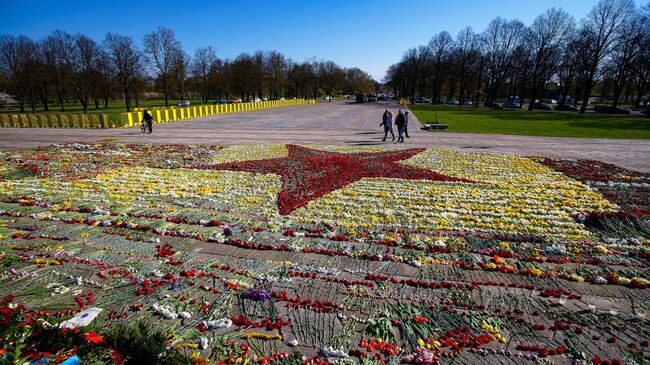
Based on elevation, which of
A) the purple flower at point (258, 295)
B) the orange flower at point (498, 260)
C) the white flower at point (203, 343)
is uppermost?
the orange flower at point (498, 260)

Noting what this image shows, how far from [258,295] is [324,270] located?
4.12ft

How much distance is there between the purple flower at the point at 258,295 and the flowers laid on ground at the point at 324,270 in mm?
30

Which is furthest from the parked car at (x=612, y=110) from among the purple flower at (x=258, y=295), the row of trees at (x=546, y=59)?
the purple flower at (x=258, y=295)

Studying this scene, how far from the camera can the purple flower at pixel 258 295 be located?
4899 millimetres

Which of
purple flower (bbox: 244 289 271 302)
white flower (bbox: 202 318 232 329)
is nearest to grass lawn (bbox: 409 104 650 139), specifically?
purple flower (bbox: 244 289 271 302)

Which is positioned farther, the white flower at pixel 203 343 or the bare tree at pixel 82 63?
the bare tree at pixel 82 63

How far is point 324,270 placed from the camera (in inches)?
226

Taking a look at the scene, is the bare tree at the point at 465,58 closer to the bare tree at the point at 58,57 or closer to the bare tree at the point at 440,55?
the bare tree at the point at 440,55

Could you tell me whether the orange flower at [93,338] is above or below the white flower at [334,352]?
above

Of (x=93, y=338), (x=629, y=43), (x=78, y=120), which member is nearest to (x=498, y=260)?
(x=93, y=338)

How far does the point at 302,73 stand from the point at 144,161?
95.4 meters

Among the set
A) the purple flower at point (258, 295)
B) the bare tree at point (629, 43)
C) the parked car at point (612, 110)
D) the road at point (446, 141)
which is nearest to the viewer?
the purple flower at point (258, 295)

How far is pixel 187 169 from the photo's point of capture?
528 inches

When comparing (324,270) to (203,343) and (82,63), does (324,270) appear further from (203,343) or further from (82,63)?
(82,63)
